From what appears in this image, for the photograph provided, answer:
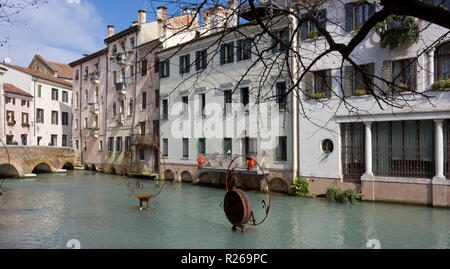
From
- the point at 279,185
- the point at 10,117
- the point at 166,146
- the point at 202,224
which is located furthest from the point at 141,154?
the point at 202,224

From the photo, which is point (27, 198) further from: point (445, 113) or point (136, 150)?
point (445, 113)

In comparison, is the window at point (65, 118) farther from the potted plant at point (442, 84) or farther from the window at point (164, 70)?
the potted plant at point (442, 84)

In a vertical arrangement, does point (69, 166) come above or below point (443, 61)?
below

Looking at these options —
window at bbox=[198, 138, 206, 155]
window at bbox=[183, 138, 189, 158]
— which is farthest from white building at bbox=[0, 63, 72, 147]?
window at bbox=[198, 138, 206, 155]

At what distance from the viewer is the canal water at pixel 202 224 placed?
12406 millimetres

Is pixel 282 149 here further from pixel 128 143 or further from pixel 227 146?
pixel 128 143

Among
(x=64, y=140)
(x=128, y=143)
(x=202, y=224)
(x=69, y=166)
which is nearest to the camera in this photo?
(x=202, y=224)

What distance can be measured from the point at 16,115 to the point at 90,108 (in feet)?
27.7

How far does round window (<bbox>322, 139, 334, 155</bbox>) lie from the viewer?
69.6 ft

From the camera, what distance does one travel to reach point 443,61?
17.6 meters

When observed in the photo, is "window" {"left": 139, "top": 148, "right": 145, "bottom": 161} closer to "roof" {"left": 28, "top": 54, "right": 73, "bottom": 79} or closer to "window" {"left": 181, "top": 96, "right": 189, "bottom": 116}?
"window" {"left": 181, "top": 96, "right": 189, "bottom": 116}

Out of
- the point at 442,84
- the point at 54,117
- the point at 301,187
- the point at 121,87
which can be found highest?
the point at 121,87

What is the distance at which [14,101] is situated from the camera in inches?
1692

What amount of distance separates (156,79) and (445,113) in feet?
80.1
